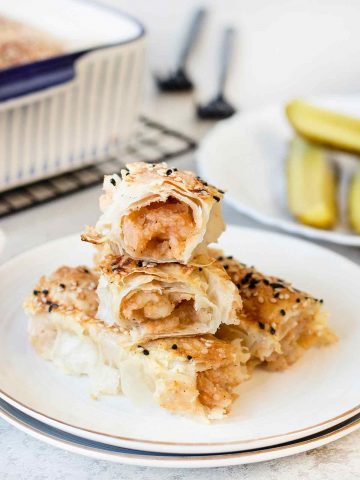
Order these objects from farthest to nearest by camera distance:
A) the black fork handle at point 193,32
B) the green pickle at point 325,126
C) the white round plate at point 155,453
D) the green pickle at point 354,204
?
the black fork handle at point 193,32 < the green pickle at point 325,126 < the green pickle at point 354,204 < the white round plate at point 155,453

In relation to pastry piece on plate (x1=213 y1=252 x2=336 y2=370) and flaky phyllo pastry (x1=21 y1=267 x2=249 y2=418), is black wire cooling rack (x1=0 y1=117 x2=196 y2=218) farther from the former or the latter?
pastry piece on plate (x1=213 y1=252 x2=336 y2=370)

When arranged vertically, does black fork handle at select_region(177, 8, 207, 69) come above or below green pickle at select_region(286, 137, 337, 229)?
below

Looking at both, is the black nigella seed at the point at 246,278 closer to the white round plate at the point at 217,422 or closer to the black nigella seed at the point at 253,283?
the black nigella seed at the point at 253,283

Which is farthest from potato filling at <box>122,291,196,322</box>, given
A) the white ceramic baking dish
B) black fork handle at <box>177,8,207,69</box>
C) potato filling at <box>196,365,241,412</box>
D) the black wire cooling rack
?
black fork handle at <box>177,8,207,69</box>

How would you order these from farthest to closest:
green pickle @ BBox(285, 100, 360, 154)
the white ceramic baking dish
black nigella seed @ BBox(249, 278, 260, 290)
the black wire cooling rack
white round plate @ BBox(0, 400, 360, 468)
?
green pickle @ BBox(285, 100, 360, 154)
the black wire cooling rack
the white ceramic baking dish
black nigella seed @ BBox(249, 278, 260, 290)
white round plate @ BBox(0, 400, 360, 468)

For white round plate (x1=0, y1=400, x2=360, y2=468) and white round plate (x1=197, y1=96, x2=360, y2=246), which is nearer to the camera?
white round plate (x1=0, y1=400, x2=360, y2=468)

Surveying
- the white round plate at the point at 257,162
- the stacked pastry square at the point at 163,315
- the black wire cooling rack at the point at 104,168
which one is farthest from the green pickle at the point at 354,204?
the stacked pastry square at the point at 163,315

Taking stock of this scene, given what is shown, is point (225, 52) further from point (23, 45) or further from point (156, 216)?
point (156, 216)

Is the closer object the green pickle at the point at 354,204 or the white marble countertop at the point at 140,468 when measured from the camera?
the white marble countertop at the point at 140,468
